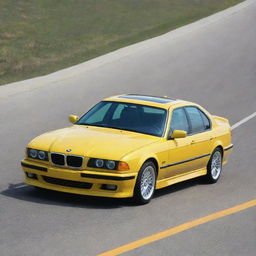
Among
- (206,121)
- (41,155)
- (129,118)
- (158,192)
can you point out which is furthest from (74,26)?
(41,155)

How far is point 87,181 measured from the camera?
10219mm

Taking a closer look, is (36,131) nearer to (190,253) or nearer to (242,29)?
(190,253)

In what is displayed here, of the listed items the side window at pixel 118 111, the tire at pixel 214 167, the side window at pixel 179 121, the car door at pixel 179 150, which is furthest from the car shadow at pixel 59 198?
the tire at pixel 214 167

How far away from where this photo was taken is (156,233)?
351 inches

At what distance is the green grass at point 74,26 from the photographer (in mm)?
25891

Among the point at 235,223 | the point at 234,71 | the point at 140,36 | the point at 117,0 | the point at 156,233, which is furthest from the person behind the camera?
the point at 117,0

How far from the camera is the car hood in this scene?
10.3 m

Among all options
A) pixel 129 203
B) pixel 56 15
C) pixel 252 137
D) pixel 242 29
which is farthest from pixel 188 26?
pixel 129 203

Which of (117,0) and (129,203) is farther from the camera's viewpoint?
(117,0)

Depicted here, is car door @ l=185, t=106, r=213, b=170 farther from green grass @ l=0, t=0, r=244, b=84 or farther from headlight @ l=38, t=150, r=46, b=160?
green grass @ l=0, t=0, r=244, b=84

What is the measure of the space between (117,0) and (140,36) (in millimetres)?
9442

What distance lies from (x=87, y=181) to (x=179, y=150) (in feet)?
6.17

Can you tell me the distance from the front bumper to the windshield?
135 cm

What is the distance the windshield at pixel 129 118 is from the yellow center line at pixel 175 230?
1.59 metres
